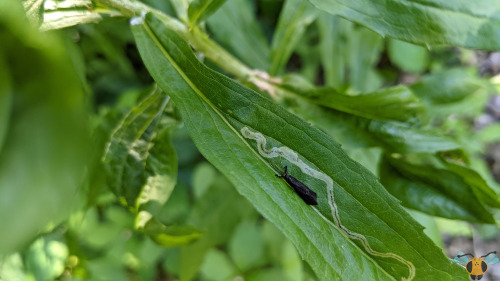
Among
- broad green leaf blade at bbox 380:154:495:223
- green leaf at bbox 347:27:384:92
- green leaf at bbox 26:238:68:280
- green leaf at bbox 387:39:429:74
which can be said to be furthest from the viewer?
green leaf at bbox 387:39:429:74

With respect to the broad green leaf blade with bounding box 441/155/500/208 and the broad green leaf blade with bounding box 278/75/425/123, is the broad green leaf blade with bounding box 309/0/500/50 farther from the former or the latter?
the broad green leaf blade with bounding box 441/155/500/208

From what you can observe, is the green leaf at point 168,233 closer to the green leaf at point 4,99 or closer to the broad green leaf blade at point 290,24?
the green leaf at point 4,99

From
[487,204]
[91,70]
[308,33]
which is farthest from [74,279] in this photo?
[308,33]

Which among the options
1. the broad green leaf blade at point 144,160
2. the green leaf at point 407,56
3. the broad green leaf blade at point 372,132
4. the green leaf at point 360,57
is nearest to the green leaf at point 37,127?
the broad green leaf blade at point 144,160

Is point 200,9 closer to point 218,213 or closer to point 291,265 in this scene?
point 218,213

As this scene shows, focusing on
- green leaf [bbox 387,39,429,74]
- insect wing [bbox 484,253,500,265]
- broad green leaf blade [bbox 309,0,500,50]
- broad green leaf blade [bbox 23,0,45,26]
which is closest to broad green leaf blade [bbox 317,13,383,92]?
green leaf [bbox 387,39,429,74]

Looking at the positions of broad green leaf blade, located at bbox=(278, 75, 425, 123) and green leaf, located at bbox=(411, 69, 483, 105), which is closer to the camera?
broad green leaf blade, located at bbox=(278, 75, 425, 123)

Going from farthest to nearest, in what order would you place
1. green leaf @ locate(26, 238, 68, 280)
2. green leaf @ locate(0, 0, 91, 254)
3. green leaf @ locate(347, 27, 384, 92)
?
green leaf @ locate(347, 27, 384, 92) → green leaf @ locate(26, 238, 68, 280) → green leaf @ locate(0, 0, 91, 254)
